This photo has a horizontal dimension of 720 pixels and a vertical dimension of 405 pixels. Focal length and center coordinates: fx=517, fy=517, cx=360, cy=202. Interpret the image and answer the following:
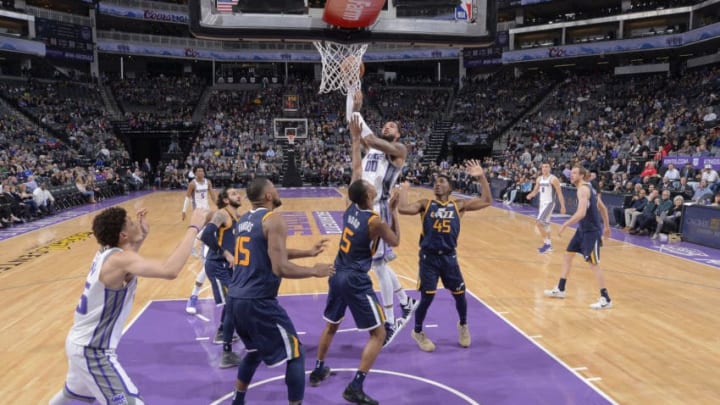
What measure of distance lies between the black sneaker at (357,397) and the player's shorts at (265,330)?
35.5 inches

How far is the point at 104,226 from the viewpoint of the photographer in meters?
3.48

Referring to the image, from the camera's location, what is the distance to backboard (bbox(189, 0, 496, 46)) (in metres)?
7.32

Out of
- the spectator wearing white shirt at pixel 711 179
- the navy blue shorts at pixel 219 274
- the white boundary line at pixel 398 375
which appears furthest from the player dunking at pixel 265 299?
the spectator wearing white shirt at pixel 711 179

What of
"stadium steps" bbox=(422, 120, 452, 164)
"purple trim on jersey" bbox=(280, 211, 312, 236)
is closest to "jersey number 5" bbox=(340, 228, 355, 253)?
"purple trim on jersey" bbox=(280, 211, 312, 236)

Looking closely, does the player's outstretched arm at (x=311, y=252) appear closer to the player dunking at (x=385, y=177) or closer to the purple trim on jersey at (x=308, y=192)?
the player dunking at (x=385, y=177)

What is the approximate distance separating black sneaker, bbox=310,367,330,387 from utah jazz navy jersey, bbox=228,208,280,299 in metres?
1.45

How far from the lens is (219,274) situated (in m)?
6.31

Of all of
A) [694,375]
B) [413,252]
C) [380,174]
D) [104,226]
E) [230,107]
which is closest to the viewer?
[104,226]

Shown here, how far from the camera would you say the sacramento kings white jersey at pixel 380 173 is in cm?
584

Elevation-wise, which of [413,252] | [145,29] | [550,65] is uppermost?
[145,29]

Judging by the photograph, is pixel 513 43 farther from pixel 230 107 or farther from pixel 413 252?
pixel 413 252

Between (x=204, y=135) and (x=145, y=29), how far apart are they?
599 inches

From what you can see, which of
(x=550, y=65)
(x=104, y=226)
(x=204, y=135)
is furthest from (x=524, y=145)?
(x=104, y=226)

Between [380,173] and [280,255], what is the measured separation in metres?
2.25
